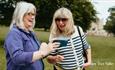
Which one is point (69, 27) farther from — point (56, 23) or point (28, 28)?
point (28, 28)

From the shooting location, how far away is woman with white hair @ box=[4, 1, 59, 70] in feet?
15.0

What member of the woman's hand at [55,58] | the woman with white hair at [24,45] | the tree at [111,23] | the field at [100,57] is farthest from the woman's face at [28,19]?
the tree at [111,23]

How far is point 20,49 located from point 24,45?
0.77 ft

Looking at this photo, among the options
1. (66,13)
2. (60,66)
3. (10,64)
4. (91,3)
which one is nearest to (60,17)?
(66,13)

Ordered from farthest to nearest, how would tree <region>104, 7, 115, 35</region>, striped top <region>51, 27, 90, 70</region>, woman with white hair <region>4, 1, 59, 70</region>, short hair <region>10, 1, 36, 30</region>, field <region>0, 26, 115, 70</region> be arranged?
tree <region>104, 7, 115, 35</region> → field <region>0, 26, 115, 70</region> → striped top <region>51, 27, 90, 70</region> → short hair <region>10, 1, 36, 30</region> → woman with white hair <region>4, 1, 59, 70</region>

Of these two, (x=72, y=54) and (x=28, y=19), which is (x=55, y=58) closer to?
(x=72, y=54)

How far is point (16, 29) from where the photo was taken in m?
4.85

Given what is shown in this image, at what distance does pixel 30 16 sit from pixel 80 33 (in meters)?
1.58

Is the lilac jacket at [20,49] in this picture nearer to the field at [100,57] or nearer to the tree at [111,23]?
the field at [100,57]

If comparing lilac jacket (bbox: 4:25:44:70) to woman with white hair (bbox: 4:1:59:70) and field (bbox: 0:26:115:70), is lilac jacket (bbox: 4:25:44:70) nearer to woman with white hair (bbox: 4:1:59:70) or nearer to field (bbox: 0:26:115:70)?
woman with white hair (bbox: 4:1:59:70)

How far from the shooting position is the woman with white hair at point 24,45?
4.57 meters

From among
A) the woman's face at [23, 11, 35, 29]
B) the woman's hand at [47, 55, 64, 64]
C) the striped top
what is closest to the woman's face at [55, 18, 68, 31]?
the striped top

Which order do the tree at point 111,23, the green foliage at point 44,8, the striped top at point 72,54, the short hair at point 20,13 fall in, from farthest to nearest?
the tree at point 111,23, the green foliage at point 44,8, the striped top at point 72,54, the short hair at point 20,13

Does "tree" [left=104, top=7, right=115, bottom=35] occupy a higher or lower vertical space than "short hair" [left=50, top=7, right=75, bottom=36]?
lower
